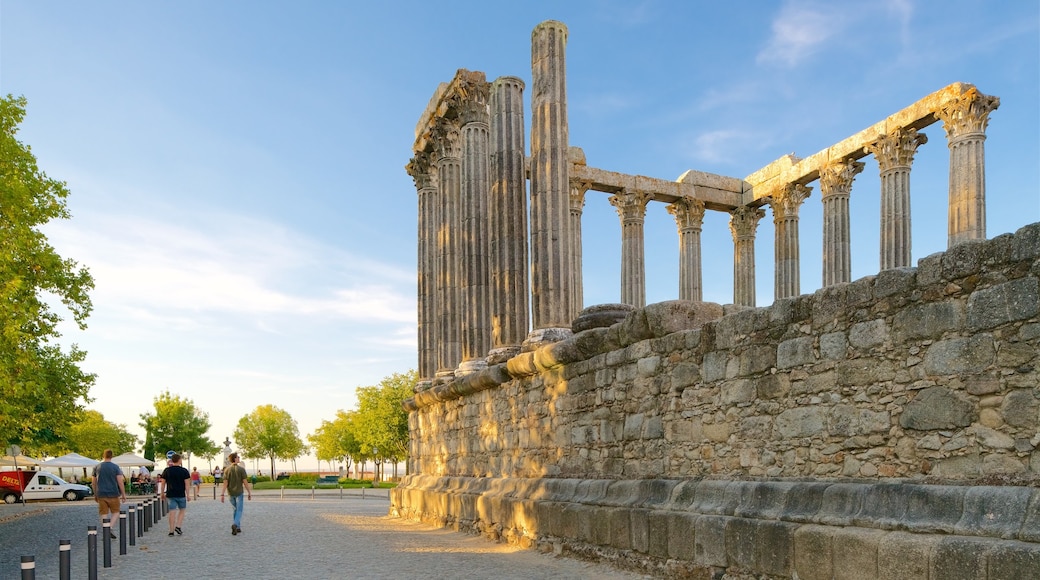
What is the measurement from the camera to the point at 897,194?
22406 millimetres

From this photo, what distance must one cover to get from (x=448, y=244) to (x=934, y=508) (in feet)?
49.8

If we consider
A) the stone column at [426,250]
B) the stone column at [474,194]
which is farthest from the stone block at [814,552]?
the stone column at [426,250]

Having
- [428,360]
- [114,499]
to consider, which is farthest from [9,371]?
[428,360]

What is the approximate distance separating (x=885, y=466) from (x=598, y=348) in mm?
4894

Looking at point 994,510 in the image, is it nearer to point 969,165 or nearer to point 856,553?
point 856,553

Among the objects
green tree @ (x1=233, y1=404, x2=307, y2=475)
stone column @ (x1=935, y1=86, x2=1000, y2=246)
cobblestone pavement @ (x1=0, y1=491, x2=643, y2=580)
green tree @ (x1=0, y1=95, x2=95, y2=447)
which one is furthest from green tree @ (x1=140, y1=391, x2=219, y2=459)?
stone column @ (x1=935, y1=86, x2=1000, y2=246)

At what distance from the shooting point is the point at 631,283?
28.5 metres

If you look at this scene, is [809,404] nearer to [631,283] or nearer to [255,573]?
[255,573]

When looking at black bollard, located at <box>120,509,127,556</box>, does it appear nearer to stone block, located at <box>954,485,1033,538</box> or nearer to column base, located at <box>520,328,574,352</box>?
column base, located at <box>520,328,574,352</box>

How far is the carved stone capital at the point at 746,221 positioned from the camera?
29.9 metres

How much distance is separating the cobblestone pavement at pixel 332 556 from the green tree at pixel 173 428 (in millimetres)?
51988

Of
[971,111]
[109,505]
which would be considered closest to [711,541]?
[109,505]

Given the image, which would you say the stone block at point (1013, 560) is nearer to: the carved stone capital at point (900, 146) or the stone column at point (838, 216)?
the carved stone capital at point (900, 146)

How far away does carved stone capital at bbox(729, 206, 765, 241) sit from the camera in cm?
2994
